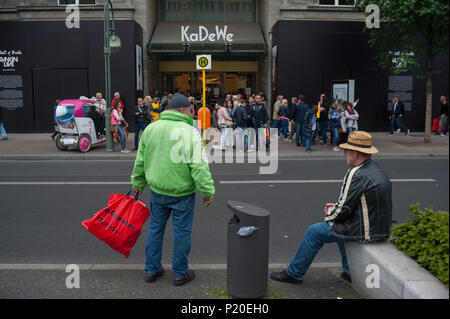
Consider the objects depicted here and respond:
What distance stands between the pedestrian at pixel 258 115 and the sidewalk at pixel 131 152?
103 centimetres

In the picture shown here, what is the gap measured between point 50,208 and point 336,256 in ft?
15.9

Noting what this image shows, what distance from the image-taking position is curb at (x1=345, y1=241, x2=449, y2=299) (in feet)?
10.4

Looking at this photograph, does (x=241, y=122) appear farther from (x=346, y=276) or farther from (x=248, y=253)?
(x=248, y=253)

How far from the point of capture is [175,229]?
440 centimetres

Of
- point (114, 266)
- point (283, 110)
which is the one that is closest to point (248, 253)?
point (114, 266)

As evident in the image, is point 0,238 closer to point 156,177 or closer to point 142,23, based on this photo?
point 156,177

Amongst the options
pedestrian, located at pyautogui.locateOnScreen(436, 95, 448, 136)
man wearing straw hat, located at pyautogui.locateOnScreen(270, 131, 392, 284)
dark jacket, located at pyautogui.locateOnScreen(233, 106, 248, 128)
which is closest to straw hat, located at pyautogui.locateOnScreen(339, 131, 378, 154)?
man wearing straw hat, located at pyautogui.locateOnScreen(270, 131, 392, 284)

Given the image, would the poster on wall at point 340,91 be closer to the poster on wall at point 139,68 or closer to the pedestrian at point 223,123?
the pedestrian at point 223,123

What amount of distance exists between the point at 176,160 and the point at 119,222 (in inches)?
33.8

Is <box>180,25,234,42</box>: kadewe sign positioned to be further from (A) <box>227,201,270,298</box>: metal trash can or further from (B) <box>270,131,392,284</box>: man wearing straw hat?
(A) <box>227,201,270,298</box>: metal trash can

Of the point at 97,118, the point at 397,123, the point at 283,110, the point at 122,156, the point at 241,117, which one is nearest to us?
the point at 122,156

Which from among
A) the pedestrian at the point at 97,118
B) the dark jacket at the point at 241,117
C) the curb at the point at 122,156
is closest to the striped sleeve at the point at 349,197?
the curb at the point at 122,156

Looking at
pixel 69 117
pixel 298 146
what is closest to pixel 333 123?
pixel 298 146

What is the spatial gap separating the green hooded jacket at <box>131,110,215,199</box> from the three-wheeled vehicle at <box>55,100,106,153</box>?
1045cm
